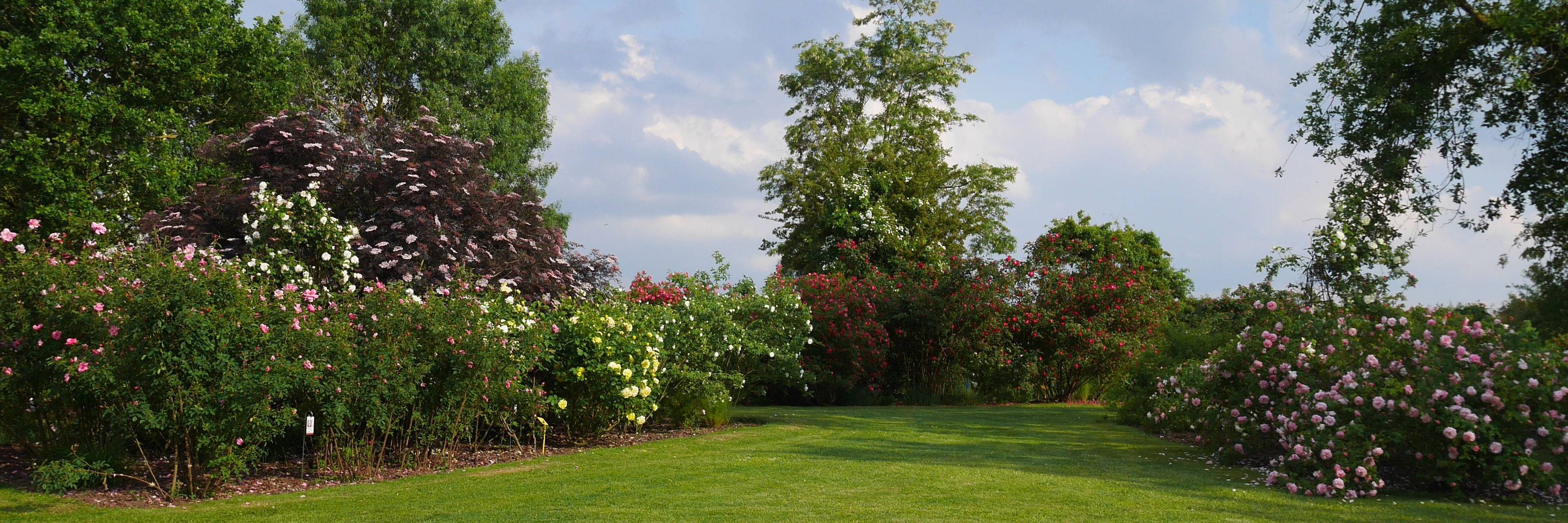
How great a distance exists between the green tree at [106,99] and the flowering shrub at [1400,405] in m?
16.3

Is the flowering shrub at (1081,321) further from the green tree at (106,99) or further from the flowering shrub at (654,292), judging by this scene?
the green tree at (106,99)

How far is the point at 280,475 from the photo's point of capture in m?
7.36

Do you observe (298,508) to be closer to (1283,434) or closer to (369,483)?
(369,483)

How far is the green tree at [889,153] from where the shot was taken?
26234 mm

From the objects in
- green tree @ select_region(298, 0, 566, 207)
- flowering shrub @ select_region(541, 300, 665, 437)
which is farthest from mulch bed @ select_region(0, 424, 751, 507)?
green tree @ select_region(298, 0, 566, 207)

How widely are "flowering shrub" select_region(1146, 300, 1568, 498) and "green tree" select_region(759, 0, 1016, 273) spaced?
17193 millimetres

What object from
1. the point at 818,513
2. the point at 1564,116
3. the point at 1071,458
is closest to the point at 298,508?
the point at 818,513

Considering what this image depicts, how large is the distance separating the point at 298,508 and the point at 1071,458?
236 inches

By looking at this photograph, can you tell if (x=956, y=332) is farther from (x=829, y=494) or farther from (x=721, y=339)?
(x=829, y=494)

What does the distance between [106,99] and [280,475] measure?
12594 millimetres

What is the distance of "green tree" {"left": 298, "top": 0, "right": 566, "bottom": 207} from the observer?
75.3 feet

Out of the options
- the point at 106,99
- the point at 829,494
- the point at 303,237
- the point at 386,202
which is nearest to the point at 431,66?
the point at 106,99

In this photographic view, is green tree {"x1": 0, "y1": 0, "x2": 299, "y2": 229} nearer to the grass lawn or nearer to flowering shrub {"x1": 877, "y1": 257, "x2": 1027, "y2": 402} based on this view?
the grass lawn

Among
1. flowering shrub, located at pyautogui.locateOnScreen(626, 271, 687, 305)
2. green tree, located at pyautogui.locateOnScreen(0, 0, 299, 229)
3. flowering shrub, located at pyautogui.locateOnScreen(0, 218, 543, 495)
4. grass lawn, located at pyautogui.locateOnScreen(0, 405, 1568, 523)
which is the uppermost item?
green tree, located at pyautogui.locateOnScreen(0, 0, 299, 229)
